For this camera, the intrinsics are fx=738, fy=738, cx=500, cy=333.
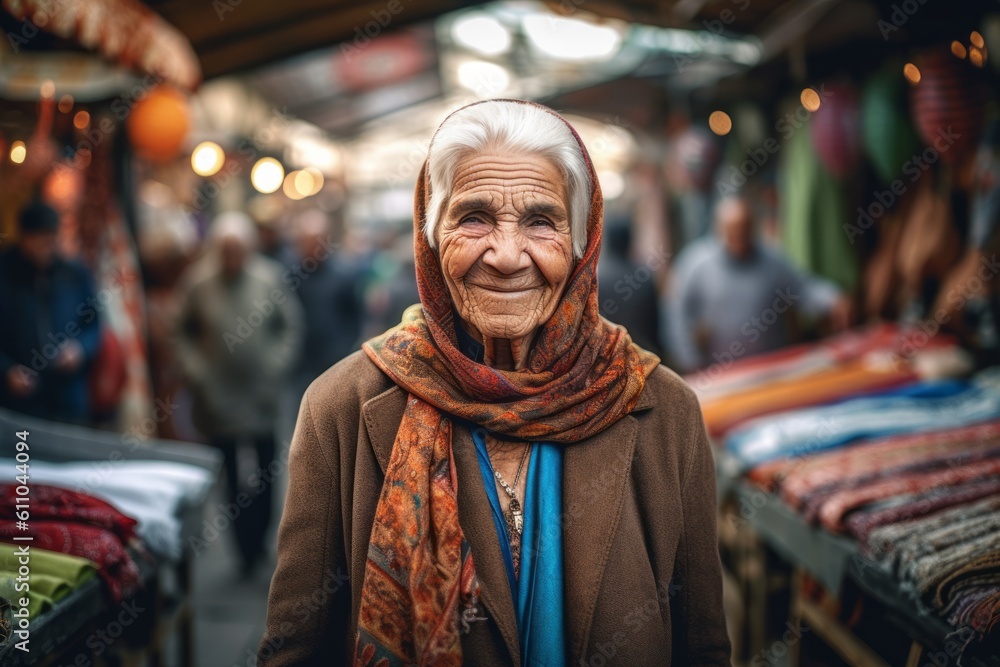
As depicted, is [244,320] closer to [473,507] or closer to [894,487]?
[473,507]

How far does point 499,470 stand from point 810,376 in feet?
11.8

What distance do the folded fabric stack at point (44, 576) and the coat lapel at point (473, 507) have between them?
1.06 m

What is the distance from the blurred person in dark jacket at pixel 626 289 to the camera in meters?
5.38

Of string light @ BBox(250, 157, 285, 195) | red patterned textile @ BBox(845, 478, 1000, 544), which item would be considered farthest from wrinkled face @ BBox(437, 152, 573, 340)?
string light @ BBox(250, 157, 285, 195)

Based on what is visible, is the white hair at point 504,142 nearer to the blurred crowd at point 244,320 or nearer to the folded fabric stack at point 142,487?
the folded fabric stack at point 142,487

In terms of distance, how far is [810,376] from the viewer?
470cm

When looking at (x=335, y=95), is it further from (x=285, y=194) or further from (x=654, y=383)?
(x=654, y=383)

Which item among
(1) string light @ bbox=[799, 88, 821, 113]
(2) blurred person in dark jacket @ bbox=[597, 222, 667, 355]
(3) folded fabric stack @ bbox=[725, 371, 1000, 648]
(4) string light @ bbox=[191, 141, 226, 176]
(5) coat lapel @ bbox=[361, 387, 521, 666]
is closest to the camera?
(5) coat lapel @ bbox=[361, 387, 521, 666]

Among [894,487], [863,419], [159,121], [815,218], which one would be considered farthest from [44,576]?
[815,218]

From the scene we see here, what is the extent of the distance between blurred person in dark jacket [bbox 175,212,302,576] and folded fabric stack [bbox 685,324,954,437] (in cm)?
300

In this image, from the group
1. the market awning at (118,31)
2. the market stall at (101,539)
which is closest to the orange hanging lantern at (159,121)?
the market awning at (118,31)

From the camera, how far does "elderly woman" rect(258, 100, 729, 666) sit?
1548mm

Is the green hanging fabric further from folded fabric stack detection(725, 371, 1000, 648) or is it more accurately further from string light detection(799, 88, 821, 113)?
folded fabric stack detection(725, 371, 1000, 648)

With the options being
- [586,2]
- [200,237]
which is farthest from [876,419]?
[200,237]
